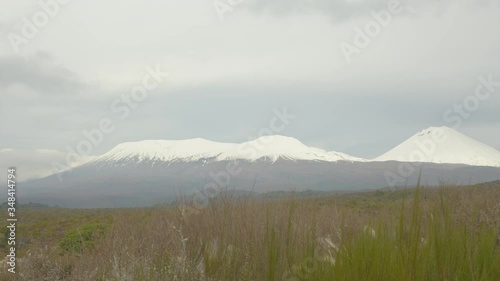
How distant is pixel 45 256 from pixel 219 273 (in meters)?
5.49

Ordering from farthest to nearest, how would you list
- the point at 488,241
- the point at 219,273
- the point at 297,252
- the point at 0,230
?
1. the point at 0,230
2. the point at 219,273
3. the point at 297,252
4. the point at 488,241

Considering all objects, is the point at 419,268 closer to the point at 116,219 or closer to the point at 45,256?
the point at 116,219

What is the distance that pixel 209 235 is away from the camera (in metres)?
5.12

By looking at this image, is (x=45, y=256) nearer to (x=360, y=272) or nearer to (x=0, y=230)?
(x=360, y=272)

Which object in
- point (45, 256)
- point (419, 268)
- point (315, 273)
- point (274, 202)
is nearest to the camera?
point (419, 268)

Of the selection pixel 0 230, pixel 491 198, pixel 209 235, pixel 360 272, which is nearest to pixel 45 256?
pixel 209 235

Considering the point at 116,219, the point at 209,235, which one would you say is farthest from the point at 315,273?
the point at 116,219

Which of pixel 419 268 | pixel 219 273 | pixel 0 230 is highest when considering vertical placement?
pixel 419 268

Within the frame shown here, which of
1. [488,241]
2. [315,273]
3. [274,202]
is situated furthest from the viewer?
[274,202]

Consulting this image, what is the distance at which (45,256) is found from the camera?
27.7ft

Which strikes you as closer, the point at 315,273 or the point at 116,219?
the point at 315,273

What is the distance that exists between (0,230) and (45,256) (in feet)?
50.3

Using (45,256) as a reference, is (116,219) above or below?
above

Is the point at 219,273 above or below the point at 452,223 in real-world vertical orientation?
below
